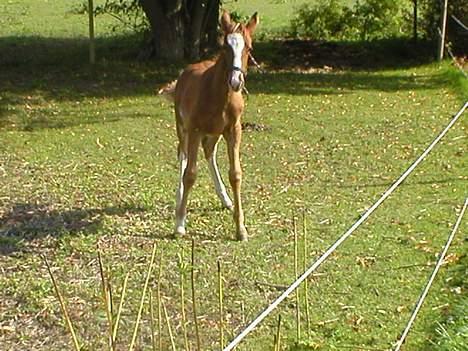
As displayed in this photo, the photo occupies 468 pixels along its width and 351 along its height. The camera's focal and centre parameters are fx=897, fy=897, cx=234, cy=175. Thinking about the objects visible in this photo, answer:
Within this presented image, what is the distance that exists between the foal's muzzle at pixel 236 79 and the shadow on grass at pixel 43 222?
5.82ft

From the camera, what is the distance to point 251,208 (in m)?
7.89

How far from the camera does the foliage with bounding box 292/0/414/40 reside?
61.5 ft

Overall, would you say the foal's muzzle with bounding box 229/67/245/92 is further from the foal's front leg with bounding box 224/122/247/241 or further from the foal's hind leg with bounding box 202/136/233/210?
the foal's hind leg with bounding box 202/136/233/210

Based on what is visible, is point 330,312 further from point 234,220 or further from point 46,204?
point 46,204

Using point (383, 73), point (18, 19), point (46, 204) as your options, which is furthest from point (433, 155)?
point (18, 19)

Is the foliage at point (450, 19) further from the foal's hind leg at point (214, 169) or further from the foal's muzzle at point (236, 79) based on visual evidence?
the foal's muzzle at point (236, 79)

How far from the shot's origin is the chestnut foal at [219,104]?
6.25 m

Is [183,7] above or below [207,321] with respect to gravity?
above

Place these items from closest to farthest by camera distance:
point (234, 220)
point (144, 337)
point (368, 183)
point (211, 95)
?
point (144, 337), point (211, 95), point (234, 220), point (368, 183)

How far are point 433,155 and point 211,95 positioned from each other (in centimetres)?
383

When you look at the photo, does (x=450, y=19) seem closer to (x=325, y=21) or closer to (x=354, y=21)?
(x=354, y=21)

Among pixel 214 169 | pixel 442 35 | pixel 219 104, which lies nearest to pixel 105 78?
pixel 442 35

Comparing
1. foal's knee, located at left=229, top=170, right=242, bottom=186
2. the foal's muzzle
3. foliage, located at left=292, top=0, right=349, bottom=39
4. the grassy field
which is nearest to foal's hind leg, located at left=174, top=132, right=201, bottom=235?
the grassy field

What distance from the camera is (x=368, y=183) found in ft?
28.8
